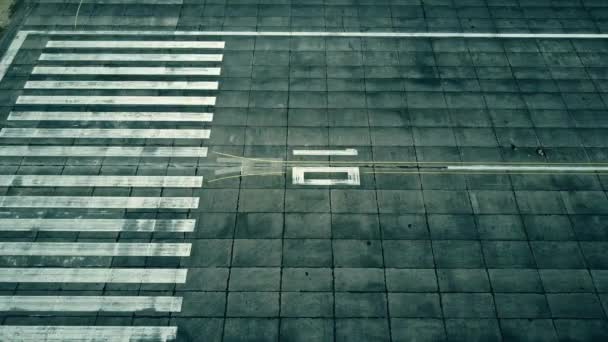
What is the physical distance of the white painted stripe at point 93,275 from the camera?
77.7ft

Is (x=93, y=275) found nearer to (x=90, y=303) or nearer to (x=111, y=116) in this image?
(x=90, y=303)

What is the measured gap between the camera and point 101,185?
26.9 metres

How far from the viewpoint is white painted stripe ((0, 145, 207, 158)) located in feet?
92.5

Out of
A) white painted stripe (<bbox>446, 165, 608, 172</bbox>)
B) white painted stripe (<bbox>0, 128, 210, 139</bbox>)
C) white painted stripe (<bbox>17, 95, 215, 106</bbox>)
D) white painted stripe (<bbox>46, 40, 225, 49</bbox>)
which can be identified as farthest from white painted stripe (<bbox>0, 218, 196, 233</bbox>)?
white painted stripe (<bbox>446, 165, 608, 172</bbox>)

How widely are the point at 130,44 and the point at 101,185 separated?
13.7 meters

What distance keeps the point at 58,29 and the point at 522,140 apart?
130ft

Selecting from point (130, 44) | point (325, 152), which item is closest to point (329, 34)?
point (325, 152)

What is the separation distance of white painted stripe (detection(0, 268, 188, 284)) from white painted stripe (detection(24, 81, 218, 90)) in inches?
576

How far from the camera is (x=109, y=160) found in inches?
1101

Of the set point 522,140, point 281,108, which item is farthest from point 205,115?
point 522,140

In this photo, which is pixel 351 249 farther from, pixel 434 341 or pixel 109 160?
pixel 109 160

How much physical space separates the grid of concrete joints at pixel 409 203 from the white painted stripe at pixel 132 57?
1738 millimetres

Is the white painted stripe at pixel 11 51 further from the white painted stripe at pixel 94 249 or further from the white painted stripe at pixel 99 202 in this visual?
the white painted stripe at pixel 94 249

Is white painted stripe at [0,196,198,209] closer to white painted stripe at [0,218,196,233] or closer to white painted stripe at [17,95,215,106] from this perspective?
white painted stripe at [0,218,196,233]
